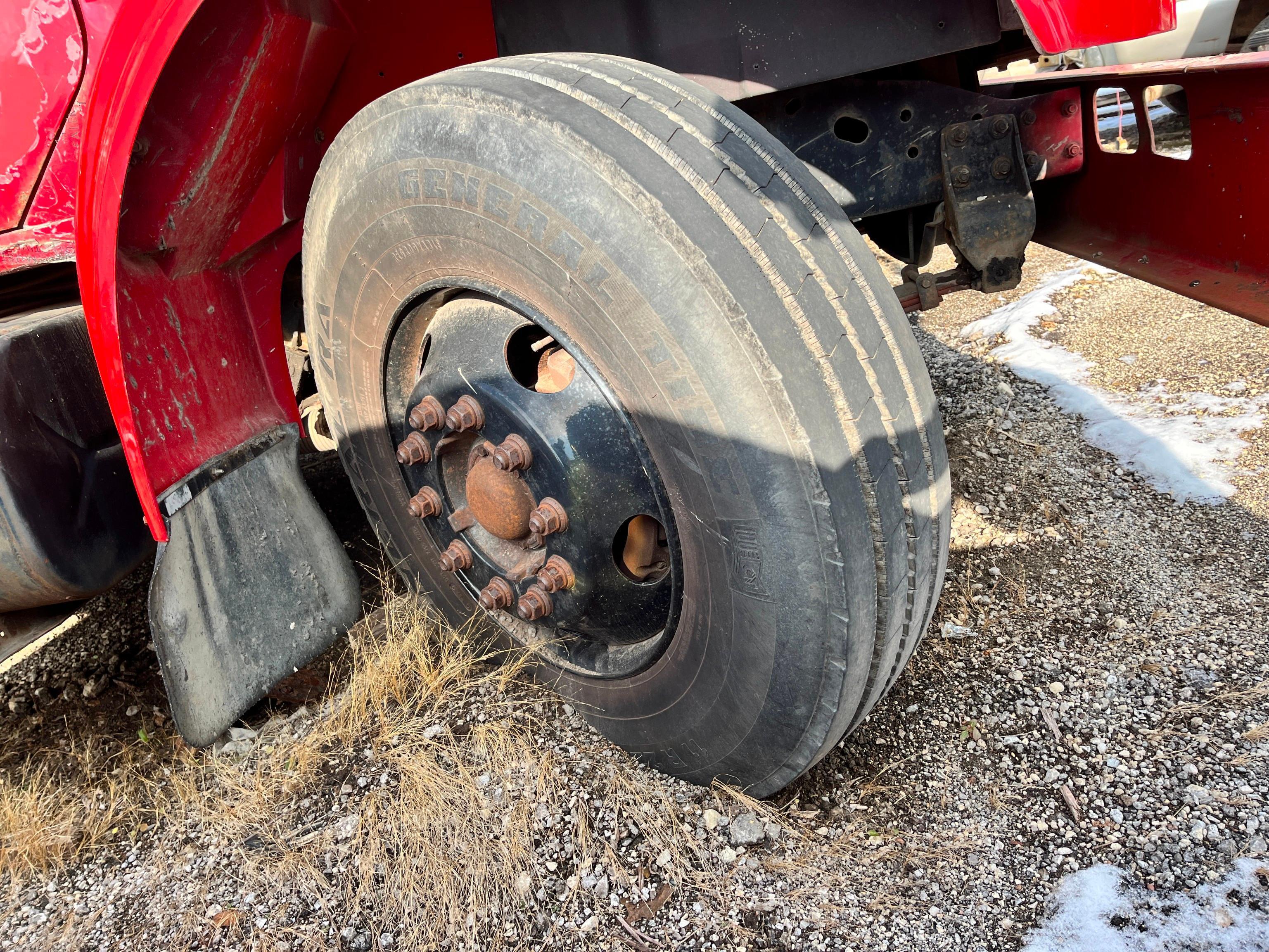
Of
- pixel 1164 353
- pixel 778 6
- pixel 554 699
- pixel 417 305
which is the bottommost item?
pixel 1164 353

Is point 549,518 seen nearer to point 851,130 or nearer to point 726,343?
point 726,343

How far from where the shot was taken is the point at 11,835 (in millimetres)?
1806

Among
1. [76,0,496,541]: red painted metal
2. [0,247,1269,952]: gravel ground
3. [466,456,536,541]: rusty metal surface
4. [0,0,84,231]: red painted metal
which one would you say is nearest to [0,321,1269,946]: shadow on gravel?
[0,247,1269,952]: gravel ground

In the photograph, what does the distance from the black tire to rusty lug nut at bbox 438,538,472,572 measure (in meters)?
0.55

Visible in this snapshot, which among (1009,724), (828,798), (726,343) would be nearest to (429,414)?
(726,343)

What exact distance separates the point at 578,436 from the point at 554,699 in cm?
76

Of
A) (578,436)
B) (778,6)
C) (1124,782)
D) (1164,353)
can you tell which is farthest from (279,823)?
(1164,353)

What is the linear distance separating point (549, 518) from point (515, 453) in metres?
0.14

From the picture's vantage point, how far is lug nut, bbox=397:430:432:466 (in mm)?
1798

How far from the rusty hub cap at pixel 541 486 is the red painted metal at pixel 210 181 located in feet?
1.40

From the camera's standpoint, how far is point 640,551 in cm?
164

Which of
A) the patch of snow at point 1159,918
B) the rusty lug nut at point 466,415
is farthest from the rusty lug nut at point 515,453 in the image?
the patch of snow at point 1159,918

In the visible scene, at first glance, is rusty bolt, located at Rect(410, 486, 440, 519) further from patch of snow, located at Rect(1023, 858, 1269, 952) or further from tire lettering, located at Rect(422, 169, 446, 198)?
patch of snow, located at Rect(1023, 858, 1269, 952)

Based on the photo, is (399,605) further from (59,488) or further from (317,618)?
(59,488)
